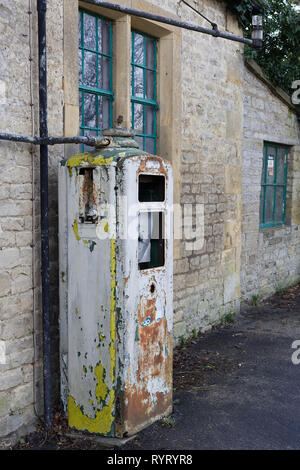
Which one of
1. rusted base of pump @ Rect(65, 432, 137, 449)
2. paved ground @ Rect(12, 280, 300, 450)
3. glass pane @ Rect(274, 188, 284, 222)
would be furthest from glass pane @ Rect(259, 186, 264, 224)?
rusted base of pump @ Rect(65, 432, 137, 449)

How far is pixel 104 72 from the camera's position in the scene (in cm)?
470

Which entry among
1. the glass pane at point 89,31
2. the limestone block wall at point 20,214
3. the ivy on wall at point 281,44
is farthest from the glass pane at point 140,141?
the ivy on wall at point 281,44

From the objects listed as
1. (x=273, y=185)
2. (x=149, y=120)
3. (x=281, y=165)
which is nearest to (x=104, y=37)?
(x=149, y=120)

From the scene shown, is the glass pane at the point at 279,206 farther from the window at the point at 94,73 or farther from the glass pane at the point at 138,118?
the window at the point at 94,73

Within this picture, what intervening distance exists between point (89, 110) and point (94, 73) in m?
0.36

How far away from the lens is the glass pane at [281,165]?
28.0ft

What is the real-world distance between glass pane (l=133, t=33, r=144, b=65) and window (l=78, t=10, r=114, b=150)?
0.43 metres

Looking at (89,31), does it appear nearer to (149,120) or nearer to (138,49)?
(138,49)

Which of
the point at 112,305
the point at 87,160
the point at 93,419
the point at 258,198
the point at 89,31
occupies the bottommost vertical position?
the point at 93,419

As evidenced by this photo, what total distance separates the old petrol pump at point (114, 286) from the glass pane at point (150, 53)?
2090mm

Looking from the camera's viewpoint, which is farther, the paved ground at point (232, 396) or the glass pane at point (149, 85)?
the glass pane at point (149, 85)
